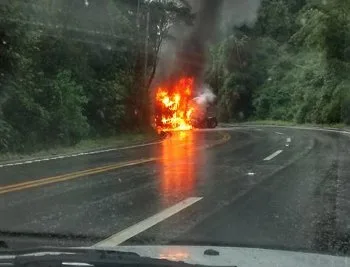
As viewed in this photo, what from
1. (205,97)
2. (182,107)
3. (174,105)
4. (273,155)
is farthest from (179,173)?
(205,97)

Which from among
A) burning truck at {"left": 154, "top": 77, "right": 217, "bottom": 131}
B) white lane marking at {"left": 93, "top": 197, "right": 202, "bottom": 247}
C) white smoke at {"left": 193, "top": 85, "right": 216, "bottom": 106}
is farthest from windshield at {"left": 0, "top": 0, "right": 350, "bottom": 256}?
white smoke at {"left": 193, "top": 85, "right": 216, "bottom": 106}

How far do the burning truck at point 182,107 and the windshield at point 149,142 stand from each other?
0.51ft

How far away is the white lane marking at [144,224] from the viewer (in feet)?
19.4

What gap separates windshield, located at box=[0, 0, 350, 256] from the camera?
6.84m

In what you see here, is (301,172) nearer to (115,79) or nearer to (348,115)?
(115,79)

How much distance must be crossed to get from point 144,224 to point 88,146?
14.2 meters

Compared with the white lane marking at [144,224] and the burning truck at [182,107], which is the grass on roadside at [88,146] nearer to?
the white lane marking at [144,224]

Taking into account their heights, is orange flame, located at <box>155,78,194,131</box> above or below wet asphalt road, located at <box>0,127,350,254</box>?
above

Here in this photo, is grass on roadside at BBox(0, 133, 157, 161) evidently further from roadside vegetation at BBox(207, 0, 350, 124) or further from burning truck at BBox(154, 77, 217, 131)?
burning truck at BBox(154, 77, 217, 131)

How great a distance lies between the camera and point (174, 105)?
4222 cm

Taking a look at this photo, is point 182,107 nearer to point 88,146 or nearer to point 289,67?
point 289,67

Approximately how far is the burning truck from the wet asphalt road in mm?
23288

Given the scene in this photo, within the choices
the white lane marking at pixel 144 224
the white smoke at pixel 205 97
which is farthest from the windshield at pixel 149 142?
the white smoke at pixel 205 97

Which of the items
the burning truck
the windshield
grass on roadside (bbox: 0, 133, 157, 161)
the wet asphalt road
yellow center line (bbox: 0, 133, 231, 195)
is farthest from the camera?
the burning truck
